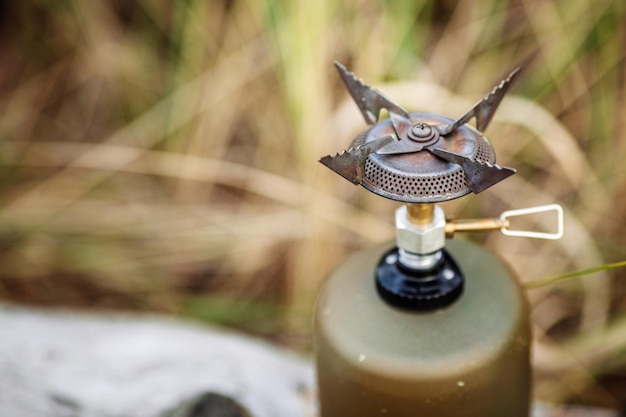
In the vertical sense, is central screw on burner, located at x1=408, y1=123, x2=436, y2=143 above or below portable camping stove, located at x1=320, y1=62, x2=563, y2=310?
above

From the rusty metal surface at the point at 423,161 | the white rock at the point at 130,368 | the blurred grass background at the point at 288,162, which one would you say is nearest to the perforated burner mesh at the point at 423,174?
the rusty metal surface at the point at 423,161

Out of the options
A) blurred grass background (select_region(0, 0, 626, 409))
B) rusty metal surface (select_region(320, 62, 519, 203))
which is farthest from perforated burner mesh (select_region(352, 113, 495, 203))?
blurred grass background (select_region(0, 0, 626, 409))

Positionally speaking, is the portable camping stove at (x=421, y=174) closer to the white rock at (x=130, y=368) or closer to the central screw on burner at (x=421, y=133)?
the central screw on burner at (x=421, y=133)

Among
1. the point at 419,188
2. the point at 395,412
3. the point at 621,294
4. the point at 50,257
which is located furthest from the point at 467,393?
the point at 50,257

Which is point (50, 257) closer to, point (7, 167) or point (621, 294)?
point (7, 167)

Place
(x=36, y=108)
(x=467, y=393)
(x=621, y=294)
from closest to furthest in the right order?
(x=467, y=393) → (x=621, y=294) → (x=36, y=108)

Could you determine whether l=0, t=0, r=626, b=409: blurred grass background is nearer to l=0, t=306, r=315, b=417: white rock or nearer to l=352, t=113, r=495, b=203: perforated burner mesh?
l=0, t=306, r=315, b=417: white rock
